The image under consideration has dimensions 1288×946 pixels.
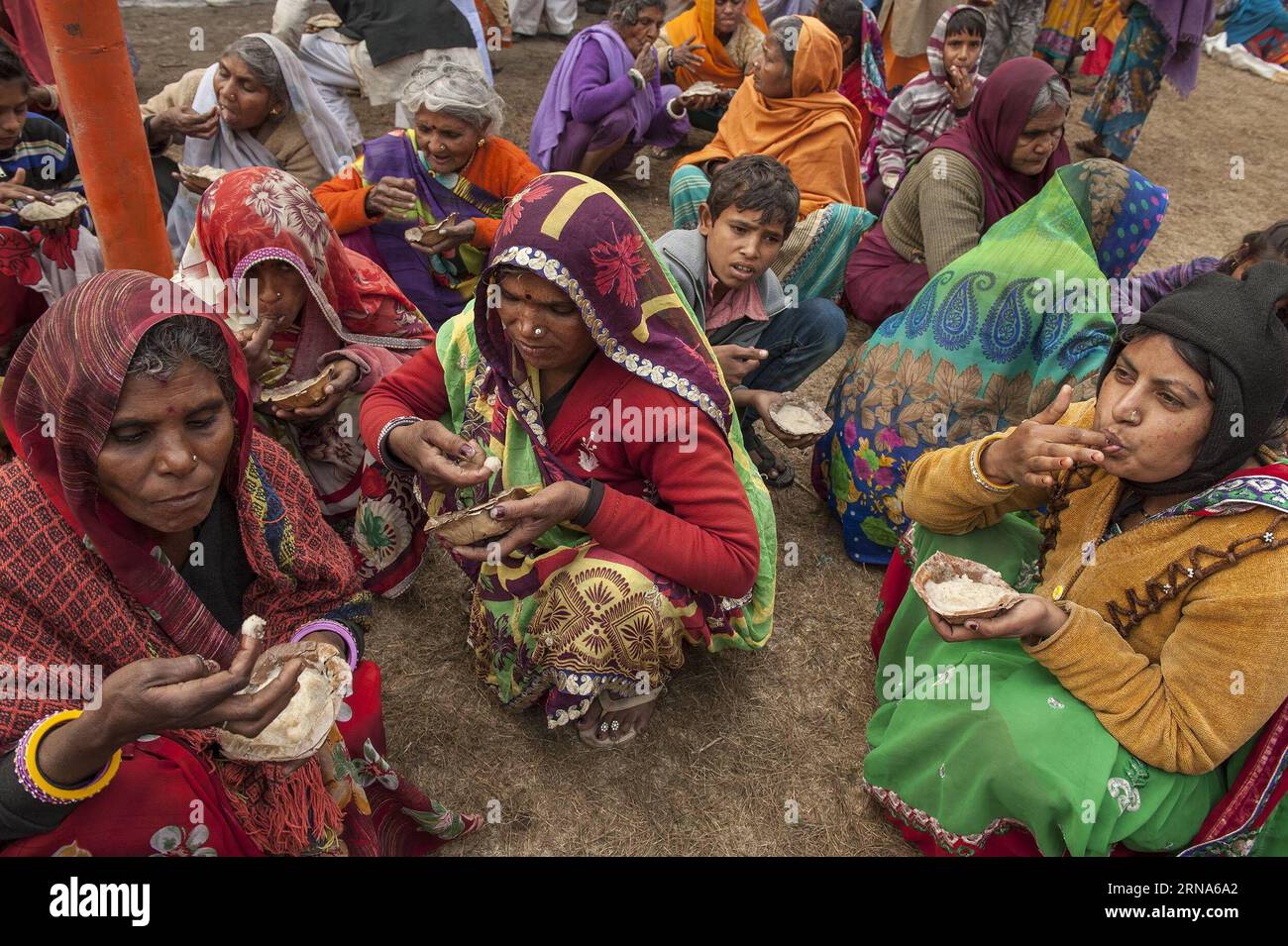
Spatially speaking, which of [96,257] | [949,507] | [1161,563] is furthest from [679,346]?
[96,257]

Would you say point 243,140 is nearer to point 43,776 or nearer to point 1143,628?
point 43,776

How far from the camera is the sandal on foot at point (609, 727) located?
272cm

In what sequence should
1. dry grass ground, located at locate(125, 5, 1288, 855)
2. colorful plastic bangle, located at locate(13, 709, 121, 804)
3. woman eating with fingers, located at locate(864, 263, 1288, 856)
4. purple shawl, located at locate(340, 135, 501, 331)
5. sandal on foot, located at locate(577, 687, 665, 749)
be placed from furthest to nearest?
purple shawl, located at locate(340, 135, 501, 331)
sandal on foot, located at locate(577, 687, 665, 749)
dry grass ground, located at locate(125, 5, 1288, 855)
woman eating with fingers, located at locate(864, 263, 1288, 856)
colorful plastic bangle, located at locate(13, 709, 121, 804)

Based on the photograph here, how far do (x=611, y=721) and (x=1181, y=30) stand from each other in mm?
Answer: 7077

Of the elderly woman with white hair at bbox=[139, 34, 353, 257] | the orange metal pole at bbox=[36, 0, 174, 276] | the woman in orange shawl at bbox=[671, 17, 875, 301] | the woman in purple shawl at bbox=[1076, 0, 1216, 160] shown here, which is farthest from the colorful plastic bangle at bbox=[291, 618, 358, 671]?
the woman in purple shawl at bbox=[1076, 0, 1216, 160]

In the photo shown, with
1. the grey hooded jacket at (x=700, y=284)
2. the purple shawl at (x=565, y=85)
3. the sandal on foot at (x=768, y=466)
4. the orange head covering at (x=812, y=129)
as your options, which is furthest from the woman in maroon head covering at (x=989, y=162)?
the purple shawl at (x=565, y=85)

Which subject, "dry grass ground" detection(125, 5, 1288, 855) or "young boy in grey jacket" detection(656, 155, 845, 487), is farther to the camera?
"young boy in grey jacket" detection(656, 155, 845, 487)

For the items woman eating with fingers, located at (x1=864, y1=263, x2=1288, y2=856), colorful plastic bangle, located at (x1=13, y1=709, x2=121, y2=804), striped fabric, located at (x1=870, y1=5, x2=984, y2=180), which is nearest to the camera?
colorful plastic bangle, located at (x1=13, y1=709, x2=121, y2=804)

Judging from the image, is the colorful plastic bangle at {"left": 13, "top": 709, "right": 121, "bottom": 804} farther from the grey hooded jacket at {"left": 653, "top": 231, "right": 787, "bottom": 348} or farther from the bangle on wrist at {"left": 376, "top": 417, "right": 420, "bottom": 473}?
the grey hooded jacket at {"left": 653, "top": 231, "right": 787, "bottom": 348}

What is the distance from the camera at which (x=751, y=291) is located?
359 centimetres

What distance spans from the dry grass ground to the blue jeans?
0.53 m

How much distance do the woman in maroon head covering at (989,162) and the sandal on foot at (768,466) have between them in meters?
1.19

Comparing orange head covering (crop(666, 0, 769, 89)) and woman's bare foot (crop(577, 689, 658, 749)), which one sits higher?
orange head covering (crop(666, 0, 769, 89))

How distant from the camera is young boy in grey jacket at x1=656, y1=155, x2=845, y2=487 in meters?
3.30
